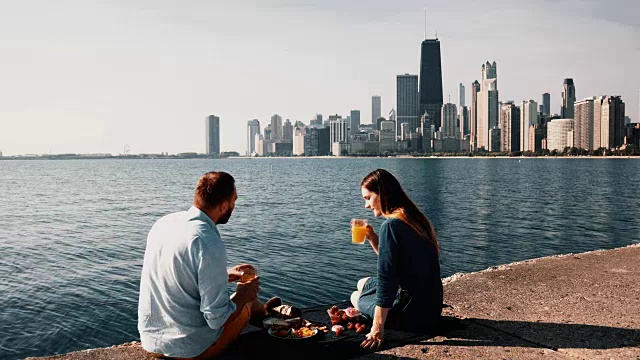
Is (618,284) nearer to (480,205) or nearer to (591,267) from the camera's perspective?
(591,267)

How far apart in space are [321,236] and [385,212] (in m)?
20.6

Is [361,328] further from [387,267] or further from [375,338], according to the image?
[387,267]

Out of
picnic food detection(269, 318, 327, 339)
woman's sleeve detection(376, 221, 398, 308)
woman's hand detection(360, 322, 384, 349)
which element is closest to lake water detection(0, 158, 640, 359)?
picnic food detection(269, 318, 327, 339)

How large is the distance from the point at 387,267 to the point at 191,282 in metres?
1.96

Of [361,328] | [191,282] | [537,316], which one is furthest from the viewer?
[537,316]

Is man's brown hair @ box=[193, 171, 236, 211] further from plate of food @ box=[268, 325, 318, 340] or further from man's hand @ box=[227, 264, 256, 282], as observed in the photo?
plate of food @ box=[268, 325, 318, 340]

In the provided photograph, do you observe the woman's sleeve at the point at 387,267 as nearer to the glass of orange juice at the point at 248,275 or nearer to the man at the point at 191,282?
the glass of orange juice at the point at 248,275

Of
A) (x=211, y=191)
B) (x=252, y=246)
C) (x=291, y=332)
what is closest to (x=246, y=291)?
(x=291, y=332)

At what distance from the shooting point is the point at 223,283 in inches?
185

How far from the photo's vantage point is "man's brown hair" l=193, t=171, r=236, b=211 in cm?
471

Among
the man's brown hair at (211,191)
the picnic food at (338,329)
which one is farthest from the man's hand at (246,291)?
the picnic food at (338,329)

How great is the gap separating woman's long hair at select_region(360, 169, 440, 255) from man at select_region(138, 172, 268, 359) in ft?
5.33

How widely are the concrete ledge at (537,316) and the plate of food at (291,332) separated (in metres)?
0.38

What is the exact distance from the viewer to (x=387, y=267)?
18.1 feet
